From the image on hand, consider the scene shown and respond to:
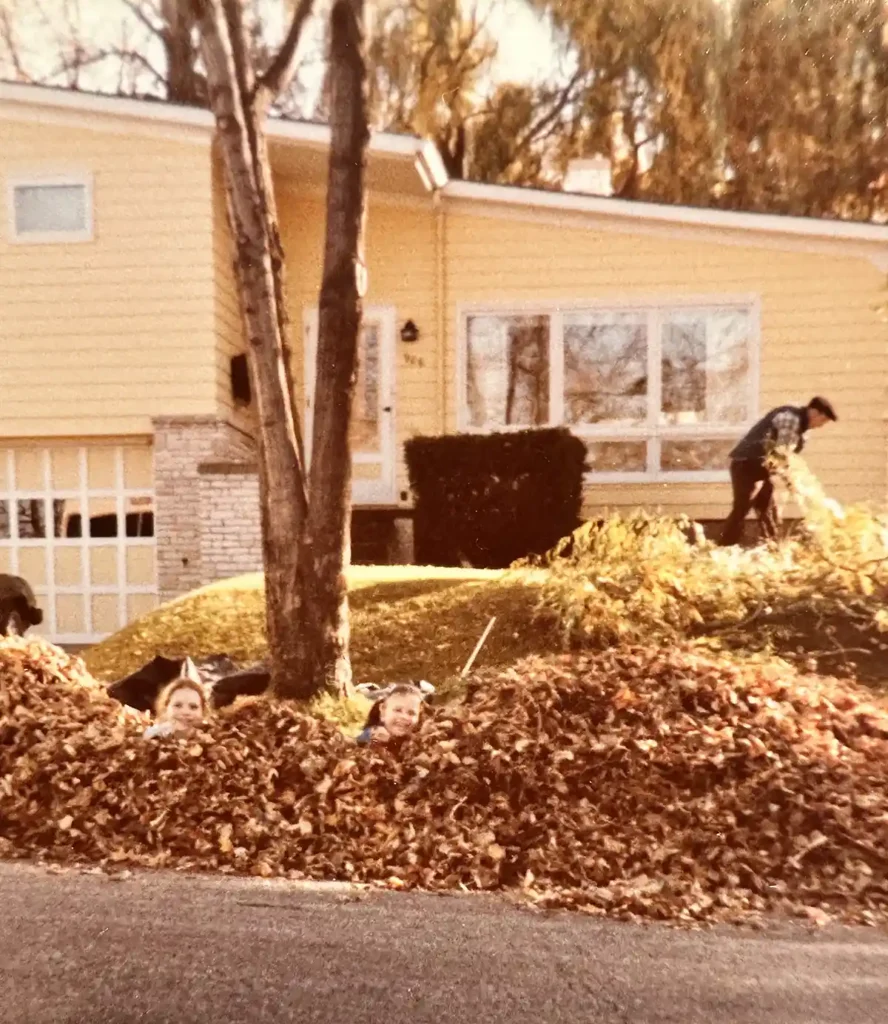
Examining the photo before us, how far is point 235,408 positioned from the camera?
12500 millimetres

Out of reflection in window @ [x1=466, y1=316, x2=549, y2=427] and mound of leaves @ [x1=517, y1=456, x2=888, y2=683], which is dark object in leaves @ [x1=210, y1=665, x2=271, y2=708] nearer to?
mound of leaves @ [x1=517, y1=456, x2=888, y2=683]

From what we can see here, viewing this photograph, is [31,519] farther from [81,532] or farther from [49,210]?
[49,210]

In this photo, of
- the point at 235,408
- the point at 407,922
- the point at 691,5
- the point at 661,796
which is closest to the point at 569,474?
the point at 235,408

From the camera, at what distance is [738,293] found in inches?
502

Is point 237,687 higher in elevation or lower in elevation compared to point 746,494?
lower

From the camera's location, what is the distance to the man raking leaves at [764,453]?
1010 cm

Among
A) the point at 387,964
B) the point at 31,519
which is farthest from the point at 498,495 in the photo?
the point at 387,964

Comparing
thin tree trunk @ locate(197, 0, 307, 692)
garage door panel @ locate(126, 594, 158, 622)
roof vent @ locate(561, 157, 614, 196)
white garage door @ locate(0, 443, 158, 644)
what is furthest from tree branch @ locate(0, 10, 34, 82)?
thin tree trunk @ locate(197, 0, 307, 692)

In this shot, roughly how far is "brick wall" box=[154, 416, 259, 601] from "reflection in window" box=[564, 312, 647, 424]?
4.37 meters

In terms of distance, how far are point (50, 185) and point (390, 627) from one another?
7282 mm

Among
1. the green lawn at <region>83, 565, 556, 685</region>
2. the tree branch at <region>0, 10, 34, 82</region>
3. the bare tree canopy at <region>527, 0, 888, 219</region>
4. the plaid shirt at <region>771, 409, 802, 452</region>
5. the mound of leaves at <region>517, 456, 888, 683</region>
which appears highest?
the tree branch at <region>0, 10, 34, 82</region>

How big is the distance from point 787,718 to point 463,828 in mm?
1839

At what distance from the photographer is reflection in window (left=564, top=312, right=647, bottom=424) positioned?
1298 centimetres

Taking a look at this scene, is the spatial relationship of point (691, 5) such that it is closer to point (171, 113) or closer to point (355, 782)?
point (171, 113)
